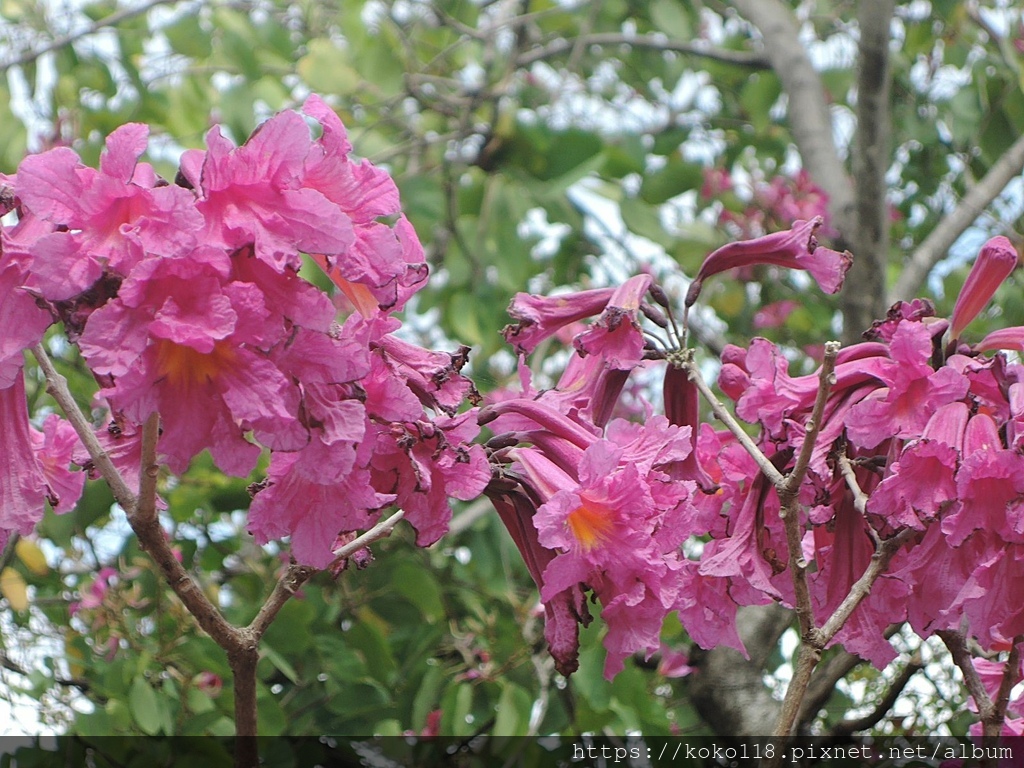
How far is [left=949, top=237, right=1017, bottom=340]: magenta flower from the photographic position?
96 centimetres

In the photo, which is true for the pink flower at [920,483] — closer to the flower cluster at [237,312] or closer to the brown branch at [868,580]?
the brown branch at [868,580]

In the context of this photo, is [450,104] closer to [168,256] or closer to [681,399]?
[681,399]

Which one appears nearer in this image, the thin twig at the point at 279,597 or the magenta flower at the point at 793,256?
the thin twig at the point at 279,597

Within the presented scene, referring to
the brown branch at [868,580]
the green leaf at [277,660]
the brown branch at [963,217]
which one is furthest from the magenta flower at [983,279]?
the green leaf at [277,660]

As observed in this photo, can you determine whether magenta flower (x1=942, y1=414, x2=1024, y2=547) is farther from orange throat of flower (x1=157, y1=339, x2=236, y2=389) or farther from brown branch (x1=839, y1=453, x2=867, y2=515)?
orange throat of flower (x1=157, y1=339, x2=236, y2=389)

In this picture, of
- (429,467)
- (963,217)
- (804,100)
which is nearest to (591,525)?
(429,467)

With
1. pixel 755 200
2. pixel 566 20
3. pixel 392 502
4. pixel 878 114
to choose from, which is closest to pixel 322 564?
pixel 392 502

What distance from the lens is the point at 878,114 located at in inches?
80.4

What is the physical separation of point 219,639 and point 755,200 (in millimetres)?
2485

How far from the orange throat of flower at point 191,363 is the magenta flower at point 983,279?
628 mm

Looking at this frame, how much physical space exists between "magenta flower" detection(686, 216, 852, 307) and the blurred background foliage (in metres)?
0.71

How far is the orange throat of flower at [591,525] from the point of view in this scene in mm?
784

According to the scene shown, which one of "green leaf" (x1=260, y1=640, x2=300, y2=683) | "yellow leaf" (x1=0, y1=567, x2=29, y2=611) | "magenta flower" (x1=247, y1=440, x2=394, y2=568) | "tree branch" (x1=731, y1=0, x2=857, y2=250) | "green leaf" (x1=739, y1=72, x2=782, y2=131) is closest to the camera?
"magenta flower" (x1=247, y1=440, x2=394, y2=568)

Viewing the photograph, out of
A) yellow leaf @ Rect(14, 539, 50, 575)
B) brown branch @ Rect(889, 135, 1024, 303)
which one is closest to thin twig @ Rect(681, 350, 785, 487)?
brown branch @ Rect(889, 135, 1024, 303)
